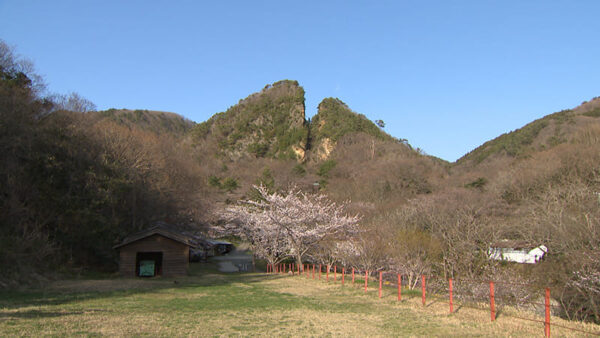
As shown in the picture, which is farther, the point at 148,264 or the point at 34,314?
the point at 148,264

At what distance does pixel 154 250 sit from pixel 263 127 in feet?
264

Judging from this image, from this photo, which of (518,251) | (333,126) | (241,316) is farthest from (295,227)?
(333,126)

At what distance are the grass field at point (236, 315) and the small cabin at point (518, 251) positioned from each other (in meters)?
11.5

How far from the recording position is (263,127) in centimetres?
10244

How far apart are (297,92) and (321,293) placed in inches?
3810

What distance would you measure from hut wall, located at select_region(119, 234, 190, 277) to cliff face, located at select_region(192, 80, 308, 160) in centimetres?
6839

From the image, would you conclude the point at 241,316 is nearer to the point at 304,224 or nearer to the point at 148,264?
the point at 148,264

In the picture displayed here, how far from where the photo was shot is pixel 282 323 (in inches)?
384

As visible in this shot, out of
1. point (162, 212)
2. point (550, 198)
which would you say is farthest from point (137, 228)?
point (550, 198)

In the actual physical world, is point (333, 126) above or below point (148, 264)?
above

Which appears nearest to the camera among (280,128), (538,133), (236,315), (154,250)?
(236,315)

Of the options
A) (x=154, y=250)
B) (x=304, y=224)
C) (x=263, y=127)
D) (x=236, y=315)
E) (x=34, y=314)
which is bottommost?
(x=236, y=315)

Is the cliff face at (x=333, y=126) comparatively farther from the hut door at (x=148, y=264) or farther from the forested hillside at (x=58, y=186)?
the hut door at (x=148, y=264)

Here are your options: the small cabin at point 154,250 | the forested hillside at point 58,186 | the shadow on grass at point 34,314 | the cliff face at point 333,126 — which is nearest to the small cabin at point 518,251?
the small cabin at point 154,250
